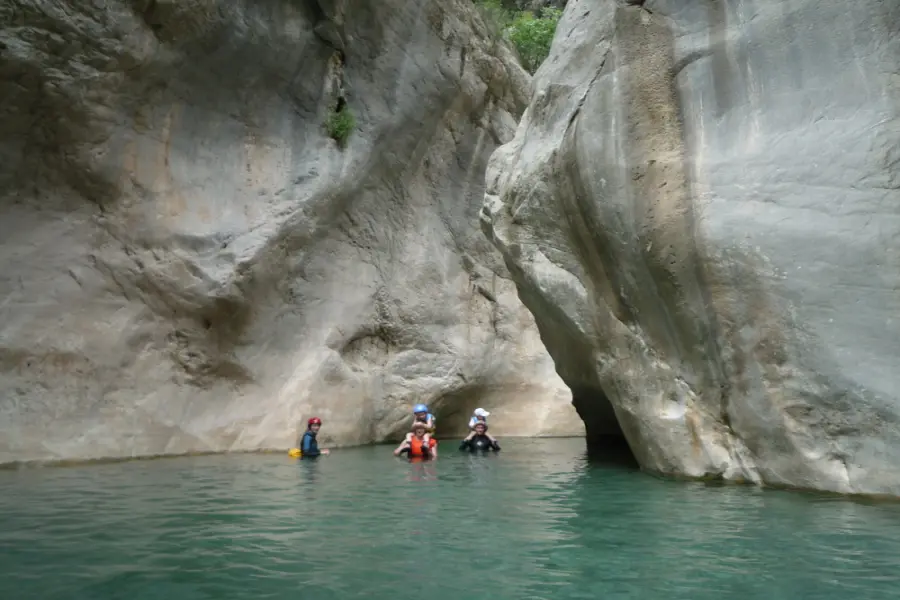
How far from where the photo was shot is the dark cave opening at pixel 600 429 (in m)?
11.6

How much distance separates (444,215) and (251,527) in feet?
40.3

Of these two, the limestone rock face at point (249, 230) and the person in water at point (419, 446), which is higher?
the limestone rock face at point (249, 230)

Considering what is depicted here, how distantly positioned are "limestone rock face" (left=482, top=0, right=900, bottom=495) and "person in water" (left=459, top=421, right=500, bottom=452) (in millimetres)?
3677

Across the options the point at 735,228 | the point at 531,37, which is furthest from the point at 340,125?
the point at 735,228

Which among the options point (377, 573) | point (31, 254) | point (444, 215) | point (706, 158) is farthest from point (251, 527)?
point (444, 215)

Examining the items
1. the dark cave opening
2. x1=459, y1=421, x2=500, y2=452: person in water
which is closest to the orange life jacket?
x1=459, y1=421, x2=500, y2=452: person in water

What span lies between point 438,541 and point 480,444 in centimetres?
799

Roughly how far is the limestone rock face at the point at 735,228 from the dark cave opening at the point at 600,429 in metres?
2.21

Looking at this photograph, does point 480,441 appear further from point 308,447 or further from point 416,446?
point 308,447

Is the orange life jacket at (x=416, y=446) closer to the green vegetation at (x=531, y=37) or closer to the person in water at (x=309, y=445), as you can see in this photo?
the person in water at (x=309, y=445)

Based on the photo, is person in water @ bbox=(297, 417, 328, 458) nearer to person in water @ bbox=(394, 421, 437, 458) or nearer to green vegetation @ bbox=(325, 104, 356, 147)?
person in water @ bbox=(394, 421, 437, 458)

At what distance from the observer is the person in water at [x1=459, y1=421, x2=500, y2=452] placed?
13.0m

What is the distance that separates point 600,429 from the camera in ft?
49.6

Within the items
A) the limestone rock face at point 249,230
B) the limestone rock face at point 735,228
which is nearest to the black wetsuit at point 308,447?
the limestone rock face at point 249,230
